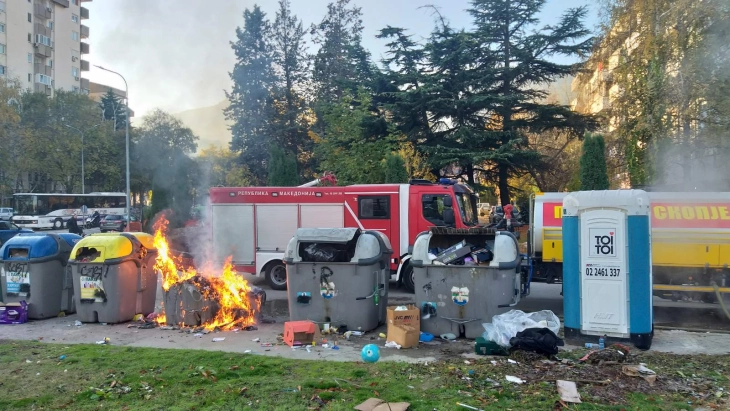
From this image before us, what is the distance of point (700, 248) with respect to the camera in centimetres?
891

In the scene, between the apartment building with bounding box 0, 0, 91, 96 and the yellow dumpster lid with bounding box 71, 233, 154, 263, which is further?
the apartment building with bounding box 0, 0, 91, 96

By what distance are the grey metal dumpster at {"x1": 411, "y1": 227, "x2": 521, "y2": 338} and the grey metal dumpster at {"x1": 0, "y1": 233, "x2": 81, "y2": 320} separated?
252 inches

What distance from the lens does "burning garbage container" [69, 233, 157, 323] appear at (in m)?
8.71

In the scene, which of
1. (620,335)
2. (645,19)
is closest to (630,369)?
(620,335)

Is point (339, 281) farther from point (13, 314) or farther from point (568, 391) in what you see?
point (13, 314)

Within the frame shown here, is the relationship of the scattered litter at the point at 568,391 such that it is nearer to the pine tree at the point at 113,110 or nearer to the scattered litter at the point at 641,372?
the scattered litter at the point at 641,372

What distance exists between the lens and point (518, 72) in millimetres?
23297

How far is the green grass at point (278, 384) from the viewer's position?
476 centimetres

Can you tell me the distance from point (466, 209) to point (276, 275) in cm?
488

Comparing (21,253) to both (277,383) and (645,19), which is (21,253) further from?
(645,19)

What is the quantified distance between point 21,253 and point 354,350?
21.3 ft

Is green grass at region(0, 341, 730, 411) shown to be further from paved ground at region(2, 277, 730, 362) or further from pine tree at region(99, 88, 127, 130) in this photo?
pine tree at region(99, 88, 127, 130)

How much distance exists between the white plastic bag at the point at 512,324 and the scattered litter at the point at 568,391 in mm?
1380

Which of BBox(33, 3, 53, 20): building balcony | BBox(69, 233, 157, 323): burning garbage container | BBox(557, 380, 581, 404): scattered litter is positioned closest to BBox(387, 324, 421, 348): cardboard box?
BBox(557, 380, 581, 404): scattered litter
